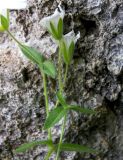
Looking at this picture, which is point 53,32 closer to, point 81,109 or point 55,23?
point 55,23

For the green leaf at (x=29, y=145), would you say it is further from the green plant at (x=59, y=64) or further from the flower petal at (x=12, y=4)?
the flower petal at (x=12, y=4)

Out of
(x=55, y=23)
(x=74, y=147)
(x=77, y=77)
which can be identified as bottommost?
(x=74, y=147)

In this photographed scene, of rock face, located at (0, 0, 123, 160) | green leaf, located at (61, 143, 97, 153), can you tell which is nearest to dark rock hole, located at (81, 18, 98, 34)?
rock face, located at (0, 0, 123, 160)

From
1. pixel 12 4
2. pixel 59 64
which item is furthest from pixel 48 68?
pixel 12 4

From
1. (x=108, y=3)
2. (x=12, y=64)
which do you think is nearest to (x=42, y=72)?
(x=12, y=64)

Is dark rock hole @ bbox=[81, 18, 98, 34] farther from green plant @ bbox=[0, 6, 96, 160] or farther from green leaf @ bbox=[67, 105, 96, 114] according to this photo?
green leaf @ bbox=[67, 105, 96, 114]
